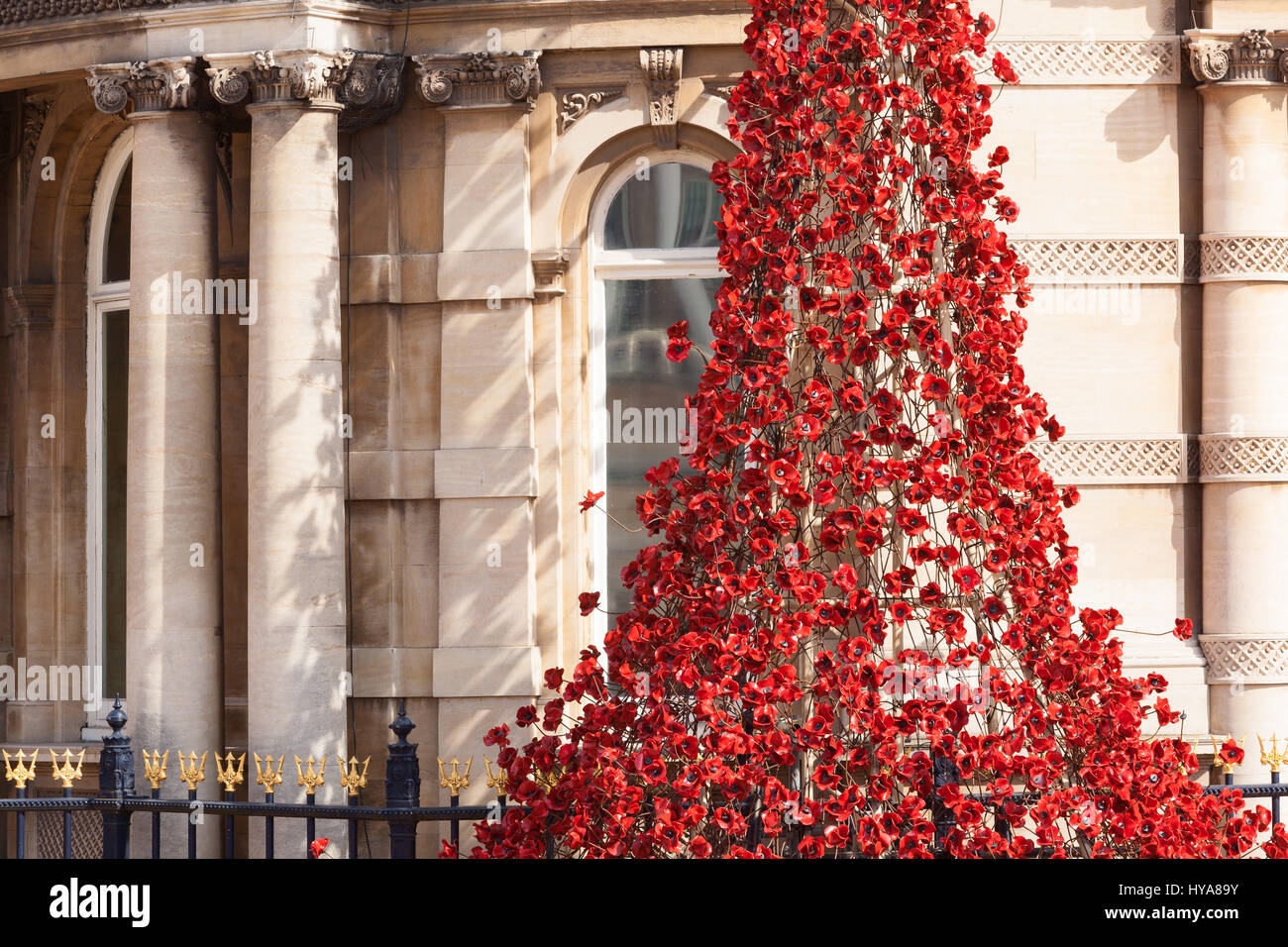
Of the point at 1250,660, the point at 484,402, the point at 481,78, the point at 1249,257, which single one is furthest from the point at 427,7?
the point at 1250,660

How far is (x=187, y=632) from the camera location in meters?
11.4

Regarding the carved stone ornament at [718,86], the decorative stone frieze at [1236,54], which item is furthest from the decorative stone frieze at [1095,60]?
the carved stone ornament at [718,86]

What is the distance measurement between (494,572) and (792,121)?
4.03 metres

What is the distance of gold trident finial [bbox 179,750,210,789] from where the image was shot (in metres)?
10.2

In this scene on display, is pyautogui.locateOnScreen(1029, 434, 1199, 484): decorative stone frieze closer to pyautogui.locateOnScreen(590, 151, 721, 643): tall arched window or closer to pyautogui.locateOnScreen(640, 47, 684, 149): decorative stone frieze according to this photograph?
pyautogui.locateOnScreen(590, 151, 721, 643): tall arched window

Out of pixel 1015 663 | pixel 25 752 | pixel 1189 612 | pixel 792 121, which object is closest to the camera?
pixel 792 121

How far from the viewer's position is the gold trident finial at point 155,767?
10.3 metres

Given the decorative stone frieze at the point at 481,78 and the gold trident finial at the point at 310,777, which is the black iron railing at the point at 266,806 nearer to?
the gold trident finial at the point at 310,777

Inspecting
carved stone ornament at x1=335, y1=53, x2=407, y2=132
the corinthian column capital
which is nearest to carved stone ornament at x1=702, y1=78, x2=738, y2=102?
carved stone ornament at x1=335, y1=53, x2=407, y2=132

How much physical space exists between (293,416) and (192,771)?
2.39 m

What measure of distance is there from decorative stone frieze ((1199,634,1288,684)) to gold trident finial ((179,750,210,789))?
658 centimetres

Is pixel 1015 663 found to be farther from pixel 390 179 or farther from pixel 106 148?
pixel 106 148

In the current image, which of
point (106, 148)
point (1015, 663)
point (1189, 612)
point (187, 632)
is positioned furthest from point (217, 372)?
point (1189, 612)

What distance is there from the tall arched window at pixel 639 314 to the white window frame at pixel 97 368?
4.01m
